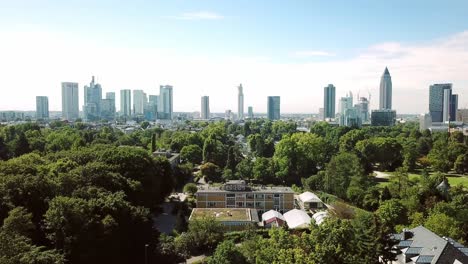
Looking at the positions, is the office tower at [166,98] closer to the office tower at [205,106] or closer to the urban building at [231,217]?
the office tower at [205,106]

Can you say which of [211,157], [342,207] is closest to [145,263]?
[342,207]

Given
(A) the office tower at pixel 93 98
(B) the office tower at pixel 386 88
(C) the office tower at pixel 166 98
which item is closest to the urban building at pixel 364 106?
(B) the office tower at pixel 386 88

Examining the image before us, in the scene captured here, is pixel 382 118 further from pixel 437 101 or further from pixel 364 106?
pixel 364 106

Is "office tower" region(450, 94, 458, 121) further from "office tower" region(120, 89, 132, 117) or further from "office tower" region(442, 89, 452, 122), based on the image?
"office tower" region(120, 89, 132, 117)

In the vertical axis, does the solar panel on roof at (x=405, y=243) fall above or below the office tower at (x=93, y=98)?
below

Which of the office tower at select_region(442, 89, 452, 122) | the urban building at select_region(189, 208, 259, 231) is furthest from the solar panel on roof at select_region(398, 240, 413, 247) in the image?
the office tower at select_region(442, 89, 452, 122)

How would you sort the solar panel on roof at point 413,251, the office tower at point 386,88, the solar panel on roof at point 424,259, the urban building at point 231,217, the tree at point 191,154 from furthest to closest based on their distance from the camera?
the office tower at point 386,88 → the tree at point 191,154 → the urban building at point 231,217 → the solar panel on roof at point 413,251 → the solar panel on roof at point 424,259
